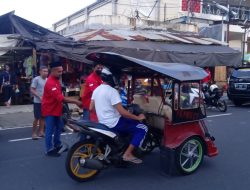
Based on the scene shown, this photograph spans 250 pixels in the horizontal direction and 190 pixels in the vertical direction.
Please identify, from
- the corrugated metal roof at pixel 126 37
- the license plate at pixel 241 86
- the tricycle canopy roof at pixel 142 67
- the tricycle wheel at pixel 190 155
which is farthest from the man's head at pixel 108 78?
the license plate at pixel 241 86

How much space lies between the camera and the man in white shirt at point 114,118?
5.00 m

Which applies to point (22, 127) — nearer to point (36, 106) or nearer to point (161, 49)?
point (36, 106)

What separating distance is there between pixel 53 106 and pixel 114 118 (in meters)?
1.60

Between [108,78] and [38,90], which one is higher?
[108,78]

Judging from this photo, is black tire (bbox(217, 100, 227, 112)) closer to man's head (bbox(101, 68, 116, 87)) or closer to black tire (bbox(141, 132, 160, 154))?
black tire (bbox(141, 132, 160, 154))

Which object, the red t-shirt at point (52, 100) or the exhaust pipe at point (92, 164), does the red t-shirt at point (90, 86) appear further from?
the exhaust pipe at point (92, 164)

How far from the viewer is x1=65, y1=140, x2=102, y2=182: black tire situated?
486 centimetres

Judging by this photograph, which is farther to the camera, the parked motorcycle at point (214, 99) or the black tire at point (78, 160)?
the parked motorcycle at point (214, 99)

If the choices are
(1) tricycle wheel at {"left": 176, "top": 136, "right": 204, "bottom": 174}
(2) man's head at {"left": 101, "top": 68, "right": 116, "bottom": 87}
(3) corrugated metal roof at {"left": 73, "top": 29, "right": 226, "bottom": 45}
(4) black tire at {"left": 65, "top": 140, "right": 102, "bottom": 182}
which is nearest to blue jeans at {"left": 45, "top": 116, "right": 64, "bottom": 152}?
(4) black tire at {"left": 65, "top": 140, "right": 102, "bottom": 182}

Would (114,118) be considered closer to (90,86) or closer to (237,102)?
(90,86)

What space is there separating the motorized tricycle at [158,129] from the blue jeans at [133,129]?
4.9 inches

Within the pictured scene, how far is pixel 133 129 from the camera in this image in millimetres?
5094

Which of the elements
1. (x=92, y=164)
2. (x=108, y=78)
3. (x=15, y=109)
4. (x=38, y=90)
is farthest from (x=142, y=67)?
(x=15, y=109)

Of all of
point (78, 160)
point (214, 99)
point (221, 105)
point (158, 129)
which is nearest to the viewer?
point (78, 160)
